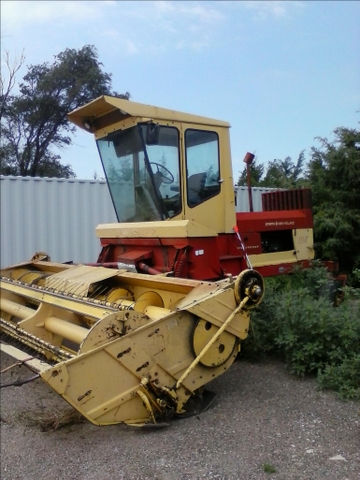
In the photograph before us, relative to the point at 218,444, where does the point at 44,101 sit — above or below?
above

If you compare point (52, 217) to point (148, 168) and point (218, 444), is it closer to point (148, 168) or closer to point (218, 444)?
point (148, 168)

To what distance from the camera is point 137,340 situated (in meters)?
3.76

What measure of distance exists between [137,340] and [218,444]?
0.93 m

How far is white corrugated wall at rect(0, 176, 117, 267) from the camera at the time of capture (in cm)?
899

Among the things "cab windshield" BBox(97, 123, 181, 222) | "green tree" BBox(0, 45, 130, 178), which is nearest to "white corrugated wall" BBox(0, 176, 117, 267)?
"cab windshield" BBox(97, 123, 181, 222)

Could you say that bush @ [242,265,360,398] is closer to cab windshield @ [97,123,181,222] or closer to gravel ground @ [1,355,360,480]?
gravel ground @ [1,355,360,480]

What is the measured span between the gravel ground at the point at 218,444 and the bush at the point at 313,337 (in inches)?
9.1

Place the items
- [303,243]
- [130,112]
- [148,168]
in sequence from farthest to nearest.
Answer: [303,243], [148,168], [130,112]

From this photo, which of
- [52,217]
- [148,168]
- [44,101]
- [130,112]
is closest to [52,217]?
[52,217]

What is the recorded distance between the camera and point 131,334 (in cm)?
372

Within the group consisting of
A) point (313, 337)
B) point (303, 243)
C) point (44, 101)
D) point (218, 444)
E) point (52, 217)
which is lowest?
point (218, 444)

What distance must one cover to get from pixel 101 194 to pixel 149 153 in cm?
464

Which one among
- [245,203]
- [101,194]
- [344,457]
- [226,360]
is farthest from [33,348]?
[245,203]

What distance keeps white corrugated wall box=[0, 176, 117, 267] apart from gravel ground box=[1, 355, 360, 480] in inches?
189
